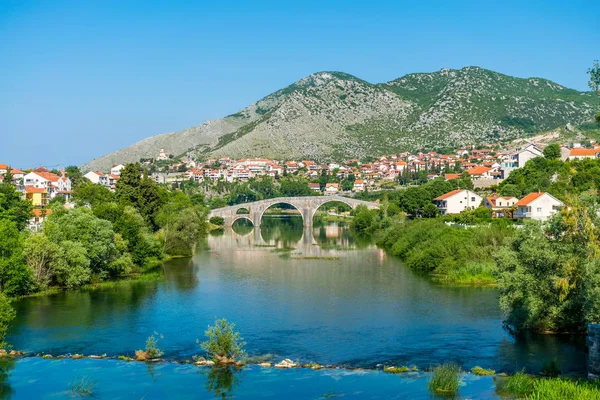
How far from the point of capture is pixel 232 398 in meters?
16.8

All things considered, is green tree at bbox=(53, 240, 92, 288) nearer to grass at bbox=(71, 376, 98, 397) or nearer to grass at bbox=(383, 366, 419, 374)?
grass at bbox=(71, 376, 98, 397)

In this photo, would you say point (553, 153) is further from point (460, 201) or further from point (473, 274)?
point (473, 274)

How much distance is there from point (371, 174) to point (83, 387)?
10528cm

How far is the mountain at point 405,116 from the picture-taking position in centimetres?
14700

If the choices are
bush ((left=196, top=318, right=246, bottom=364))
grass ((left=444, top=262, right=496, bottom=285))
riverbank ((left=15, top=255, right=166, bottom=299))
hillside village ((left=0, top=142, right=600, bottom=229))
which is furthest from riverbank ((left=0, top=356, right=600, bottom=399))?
hillside village ((left=0, top=142, right=600, bottom=229))

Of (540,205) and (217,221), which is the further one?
(217,221)

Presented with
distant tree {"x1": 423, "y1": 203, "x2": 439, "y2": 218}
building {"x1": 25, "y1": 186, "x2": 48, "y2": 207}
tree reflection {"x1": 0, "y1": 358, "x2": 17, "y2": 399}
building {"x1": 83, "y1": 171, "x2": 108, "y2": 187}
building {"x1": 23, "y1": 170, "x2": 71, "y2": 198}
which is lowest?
tree reflection {"x1": 0, "y1": 358, "x2": 17, "y2": 399}

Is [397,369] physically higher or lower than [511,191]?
lower

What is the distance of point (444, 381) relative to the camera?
661 inches

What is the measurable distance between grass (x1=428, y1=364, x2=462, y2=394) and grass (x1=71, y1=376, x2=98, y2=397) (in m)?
8.29

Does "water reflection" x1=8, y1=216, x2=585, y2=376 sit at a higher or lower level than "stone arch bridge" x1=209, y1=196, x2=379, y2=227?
lower

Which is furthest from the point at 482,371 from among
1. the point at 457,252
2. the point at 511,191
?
the point at 511,191

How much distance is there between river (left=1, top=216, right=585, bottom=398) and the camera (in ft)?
65.6

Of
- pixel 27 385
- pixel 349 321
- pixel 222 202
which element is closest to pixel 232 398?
pixel 27 385
